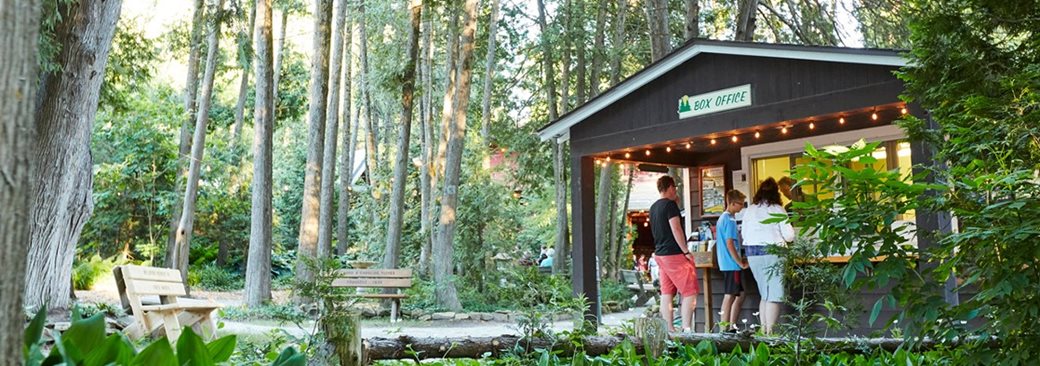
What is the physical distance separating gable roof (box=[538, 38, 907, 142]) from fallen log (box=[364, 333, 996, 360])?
310 centimetres

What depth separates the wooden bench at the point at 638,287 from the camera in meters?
23.8

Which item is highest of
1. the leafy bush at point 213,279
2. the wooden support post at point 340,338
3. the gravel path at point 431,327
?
the wooden support post at point 340,338

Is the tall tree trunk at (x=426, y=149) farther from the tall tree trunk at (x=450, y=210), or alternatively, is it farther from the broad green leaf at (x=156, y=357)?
the broad green leaf at (x=156, y=357)

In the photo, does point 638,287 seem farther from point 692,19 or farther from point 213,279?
point 213,279

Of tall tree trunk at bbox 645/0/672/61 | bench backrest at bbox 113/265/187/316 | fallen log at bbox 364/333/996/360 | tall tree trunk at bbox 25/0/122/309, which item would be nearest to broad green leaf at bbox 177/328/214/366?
fallen log at bbox 364/333/996/360

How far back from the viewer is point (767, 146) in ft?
40.2

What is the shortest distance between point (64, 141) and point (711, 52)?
7232mm

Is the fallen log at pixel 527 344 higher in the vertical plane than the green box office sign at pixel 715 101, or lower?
lower

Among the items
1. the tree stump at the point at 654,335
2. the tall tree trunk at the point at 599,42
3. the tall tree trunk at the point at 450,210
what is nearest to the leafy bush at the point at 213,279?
the tall tree trunk at the point at 450,210

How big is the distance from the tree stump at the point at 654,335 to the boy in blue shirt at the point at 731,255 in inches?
173

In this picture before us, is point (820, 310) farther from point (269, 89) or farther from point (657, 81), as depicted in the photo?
point (269, 89)

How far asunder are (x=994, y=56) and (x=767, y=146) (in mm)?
6671

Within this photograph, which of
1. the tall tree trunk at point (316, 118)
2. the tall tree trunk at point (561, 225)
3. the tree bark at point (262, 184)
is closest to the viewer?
the tall tree trunk at point (316, 118)

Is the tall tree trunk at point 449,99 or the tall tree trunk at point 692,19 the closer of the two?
the tall tree trunk at point 692,19
